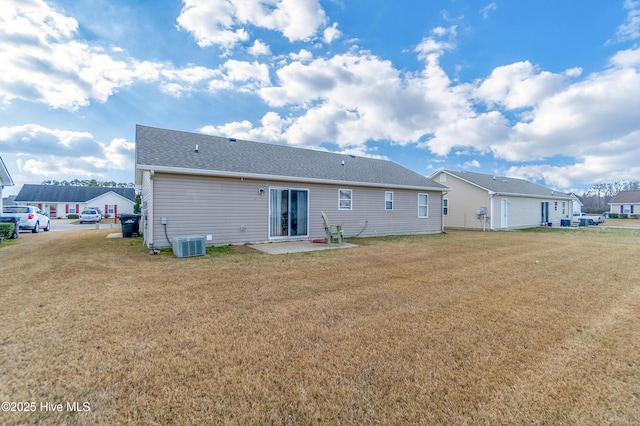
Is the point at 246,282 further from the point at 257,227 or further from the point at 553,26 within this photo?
the point at 553,26

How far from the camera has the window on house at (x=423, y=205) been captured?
1558 centimetres

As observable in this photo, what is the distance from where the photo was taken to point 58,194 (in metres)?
40.5

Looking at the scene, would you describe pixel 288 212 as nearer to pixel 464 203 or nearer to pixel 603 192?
pixel 464 203

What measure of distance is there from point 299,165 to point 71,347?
10.3 m

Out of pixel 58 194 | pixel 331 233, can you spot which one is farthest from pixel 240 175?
pixel 58 194

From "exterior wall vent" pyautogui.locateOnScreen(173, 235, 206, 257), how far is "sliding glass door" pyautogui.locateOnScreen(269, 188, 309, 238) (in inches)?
122

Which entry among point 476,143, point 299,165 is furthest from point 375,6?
point 476,143

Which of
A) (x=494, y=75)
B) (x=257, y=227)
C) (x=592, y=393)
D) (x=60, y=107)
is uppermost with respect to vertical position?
(x=494, y=75)

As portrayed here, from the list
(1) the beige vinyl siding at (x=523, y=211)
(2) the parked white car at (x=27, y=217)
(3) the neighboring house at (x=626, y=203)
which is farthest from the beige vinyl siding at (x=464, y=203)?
(3) the neighboring house at (x=626, y=203)

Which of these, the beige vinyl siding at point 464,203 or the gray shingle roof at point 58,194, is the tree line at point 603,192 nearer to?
the beige vinyl siding at point 464,203

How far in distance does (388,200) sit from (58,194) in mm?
49422

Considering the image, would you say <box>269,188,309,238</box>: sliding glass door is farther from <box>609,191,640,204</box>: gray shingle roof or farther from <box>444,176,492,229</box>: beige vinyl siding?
<box>609,191,640,204</box>: gray shingle roof

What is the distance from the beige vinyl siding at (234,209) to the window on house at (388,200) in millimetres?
229

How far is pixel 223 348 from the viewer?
2.84 metres
